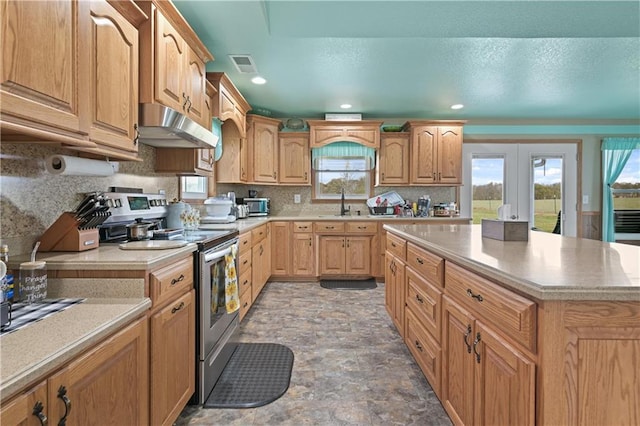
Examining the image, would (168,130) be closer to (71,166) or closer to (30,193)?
(71,166)

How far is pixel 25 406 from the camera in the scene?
712 mm

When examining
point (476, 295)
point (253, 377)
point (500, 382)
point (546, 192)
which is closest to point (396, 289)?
point (253, 377)

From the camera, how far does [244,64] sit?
3.12 m

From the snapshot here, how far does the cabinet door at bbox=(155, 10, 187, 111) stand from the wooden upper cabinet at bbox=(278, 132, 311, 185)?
2642 mm

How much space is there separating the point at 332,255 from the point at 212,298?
266cm

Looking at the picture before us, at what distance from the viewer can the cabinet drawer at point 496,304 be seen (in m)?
0.95

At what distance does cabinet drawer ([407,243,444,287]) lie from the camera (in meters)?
1.67

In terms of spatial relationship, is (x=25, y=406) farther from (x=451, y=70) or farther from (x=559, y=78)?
(x=559, y=78)

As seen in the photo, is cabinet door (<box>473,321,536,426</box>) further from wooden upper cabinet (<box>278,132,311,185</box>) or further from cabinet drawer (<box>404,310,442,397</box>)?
wooden upper cabinet (<box>278,132,311,185</box>)

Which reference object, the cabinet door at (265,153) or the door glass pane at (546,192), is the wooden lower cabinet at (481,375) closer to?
the cabinet door at (265,153)

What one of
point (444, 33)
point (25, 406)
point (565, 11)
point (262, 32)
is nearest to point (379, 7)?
point (444, 33)

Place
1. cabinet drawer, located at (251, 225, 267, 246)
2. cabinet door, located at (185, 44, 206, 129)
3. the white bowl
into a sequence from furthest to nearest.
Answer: cabinet drawer, located at (251, 225, 267, 246)
the white bowl
cabinet door, located at (185, 44, 206, 129)

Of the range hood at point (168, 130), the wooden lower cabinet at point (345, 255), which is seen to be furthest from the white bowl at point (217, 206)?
the wooden lower cabinet at point (345, 255)

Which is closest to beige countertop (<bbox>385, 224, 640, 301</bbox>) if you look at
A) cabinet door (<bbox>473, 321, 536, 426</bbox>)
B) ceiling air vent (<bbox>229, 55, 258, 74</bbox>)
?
cabinet door (<bbox>473, 321, 536, 426</bbox>)
